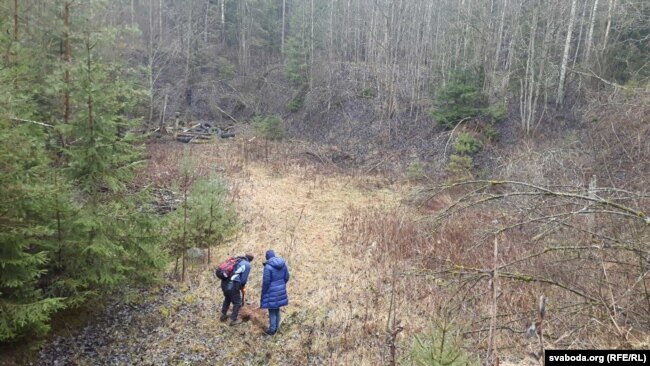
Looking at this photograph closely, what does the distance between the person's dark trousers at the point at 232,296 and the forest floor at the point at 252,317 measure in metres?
0.26

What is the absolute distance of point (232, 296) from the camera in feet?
24.4

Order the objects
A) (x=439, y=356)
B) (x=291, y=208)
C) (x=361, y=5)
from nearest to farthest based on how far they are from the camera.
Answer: (x=439, y=356)
(x=291, y=208)
(x=361, y=5)

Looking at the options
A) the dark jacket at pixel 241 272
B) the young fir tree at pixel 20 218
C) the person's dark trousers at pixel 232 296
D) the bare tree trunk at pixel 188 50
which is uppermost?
the bare tree trunk at pixel 188 50

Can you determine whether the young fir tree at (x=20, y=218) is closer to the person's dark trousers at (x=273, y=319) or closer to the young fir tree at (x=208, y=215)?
the person's dark trousers at (x=273, y=319)

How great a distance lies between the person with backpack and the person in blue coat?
491 mm

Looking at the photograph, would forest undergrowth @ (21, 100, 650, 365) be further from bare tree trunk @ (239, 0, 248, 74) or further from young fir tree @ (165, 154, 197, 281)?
bare tree trunk @ (239, 0, 248, 74)

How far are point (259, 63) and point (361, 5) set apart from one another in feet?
32.5

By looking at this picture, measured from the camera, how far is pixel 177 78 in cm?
3158

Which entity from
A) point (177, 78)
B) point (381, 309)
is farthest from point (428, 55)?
point (381, 309)

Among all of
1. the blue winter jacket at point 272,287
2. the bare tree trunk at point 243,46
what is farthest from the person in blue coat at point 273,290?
the bare tree trunk at point 243,46

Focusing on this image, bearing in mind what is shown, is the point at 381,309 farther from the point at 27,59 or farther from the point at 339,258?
the point at 27,59

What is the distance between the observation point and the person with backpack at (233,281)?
23.9 ft

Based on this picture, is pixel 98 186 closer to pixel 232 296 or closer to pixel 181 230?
pixel 232 296

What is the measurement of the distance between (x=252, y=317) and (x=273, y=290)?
949 millimetres
